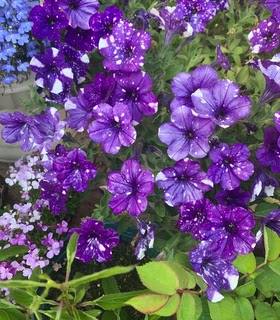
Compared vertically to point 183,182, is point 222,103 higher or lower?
higher

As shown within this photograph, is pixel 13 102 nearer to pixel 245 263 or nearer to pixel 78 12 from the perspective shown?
pixel 78 12

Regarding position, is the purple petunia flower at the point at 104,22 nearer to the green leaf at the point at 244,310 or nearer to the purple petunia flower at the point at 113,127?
the purple petunia flower at the point at 113,127

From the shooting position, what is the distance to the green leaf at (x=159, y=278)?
501 mm

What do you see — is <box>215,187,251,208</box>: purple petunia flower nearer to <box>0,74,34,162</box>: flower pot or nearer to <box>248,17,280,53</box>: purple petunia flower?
<box>248,17,280,53</box>: purple petunia flower

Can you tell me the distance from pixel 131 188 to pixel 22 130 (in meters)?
0.23

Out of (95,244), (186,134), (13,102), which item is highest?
(186,134)

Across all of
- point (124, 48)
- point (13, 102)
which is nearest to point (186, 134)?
point (124, 48)

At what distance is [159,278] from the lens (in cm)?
51

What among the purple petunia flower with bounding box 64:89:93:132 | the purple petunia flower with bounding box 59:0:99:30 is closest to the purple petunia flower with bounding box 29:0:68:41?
the purple petunia flower with bounding box 59:0:99:30

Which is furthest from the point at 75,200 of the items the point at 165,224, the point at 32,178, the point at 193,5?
the point at 193,5

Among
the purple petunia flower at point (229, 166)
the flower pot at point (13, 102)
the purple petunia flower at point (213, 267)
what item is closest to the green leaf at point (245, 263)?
the purple petunia flower at point (213, 267)

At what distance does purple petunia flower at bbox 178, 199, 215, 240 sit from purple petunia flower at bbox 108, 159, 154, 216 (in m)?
0.07

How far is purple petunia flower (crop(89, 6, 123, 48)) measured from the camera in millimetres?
802

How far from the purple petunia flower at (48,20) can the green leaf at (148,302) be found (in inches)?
20.6
